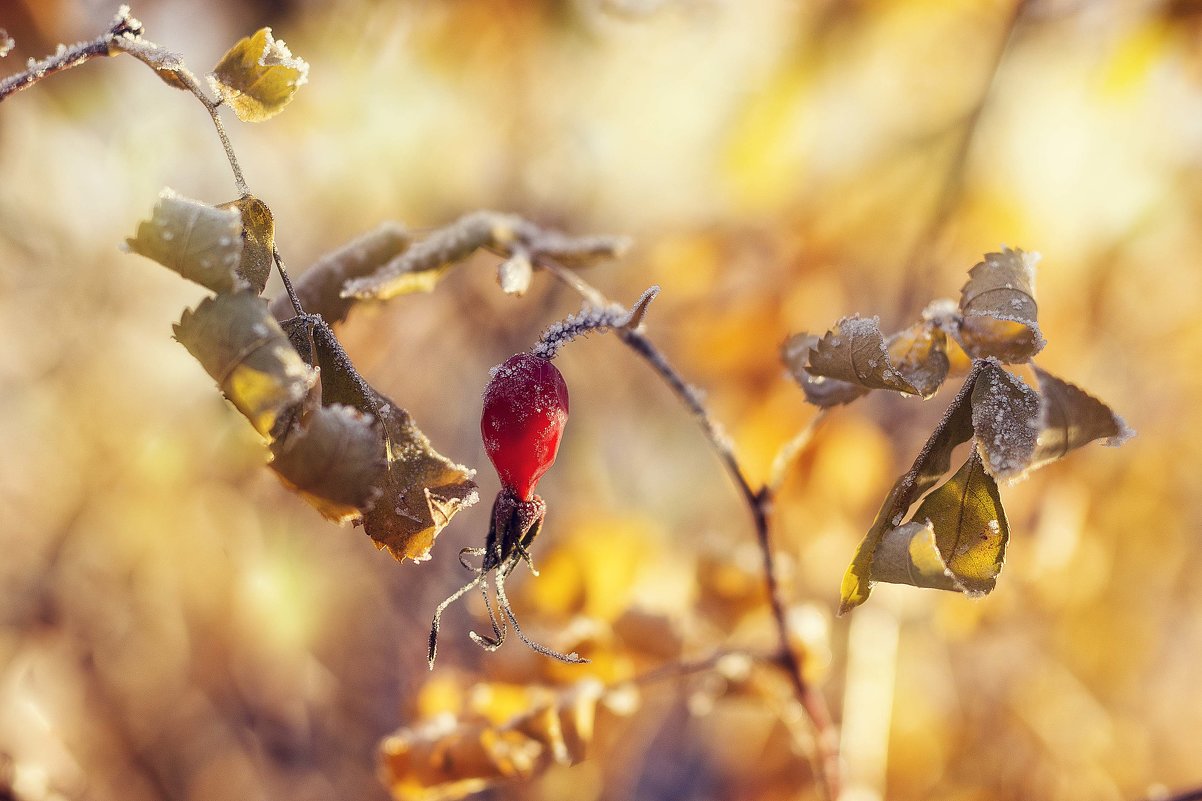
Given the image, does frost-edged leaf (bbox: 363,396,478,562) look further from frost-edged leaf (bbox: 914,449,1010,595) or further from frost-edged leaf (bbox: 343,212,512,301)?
frost-edged leaf (bbox: 914,449,1010,595)

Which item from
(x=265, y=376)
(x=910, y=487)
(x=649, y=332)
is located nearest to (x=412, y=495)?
(x=265, y=376)

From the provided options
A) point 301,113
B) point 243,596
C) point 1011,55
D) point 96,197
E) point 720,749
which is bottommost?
point 720,749

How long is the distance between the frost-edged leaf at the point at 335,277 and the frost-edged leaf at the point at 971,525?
543mm

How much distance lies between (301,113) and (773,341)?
1473mm

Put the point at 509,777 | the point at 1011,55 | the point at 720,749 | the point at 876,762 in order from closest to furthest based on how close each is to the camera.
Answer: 1. the point at 509,777
2. the point at 876,762
3. the point at 1011,55
4. the point at 720,749

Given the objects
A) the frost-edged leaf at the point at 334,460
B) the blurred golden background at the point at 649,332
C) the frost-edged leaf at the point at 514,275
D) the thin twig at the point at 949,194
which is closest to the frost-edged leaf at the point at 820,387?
the frost-edged leaf at the point at 514,275

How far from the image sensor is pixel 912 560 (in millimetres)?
490

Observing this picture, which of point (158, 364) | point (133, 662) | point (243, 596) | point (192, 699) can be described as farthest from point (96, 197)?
point (192, 699)

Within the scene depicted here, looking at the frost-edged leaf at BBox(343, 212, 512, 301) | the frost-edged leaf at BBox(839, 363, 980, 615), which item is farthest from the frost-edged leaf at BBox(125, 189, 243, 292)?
the frost-edged leaf at BBox(839, 363, 980, 615)

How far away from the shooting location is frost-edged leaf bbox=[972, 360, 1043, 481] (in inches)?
19.6

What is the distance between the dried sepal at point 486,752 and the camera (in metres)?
0.88

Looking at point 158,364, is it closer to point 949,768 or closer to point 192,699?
point 192,699

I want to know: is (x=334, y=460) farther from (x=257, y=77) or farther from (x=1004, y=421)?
(x=1004, y=421)

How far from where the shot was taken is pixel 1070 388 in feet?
1.73
